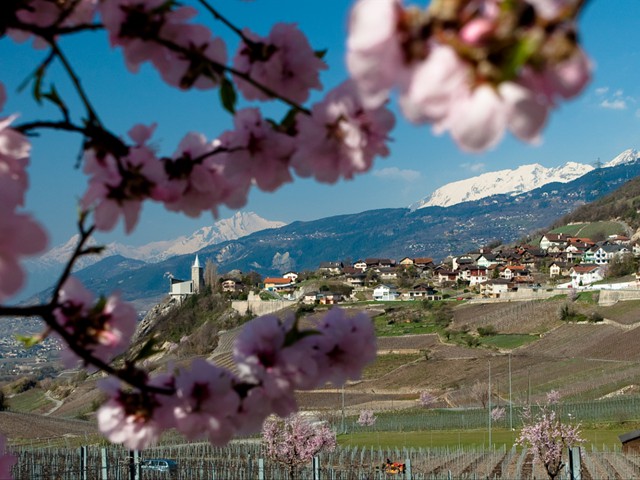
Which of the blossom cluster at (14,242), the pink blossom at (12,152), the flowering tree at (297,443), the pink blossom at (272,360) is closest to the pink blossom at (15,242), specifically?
the blossom cluster at (14,242)

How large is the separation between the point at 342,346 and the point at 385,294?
275 feet

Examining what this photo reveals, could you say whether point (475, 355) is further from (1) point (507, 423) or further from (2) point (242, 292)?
(2) point (242, 292)

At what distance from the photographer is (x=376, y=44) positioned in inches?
25.5

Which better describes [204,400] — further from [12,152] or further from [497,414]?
[497,414]

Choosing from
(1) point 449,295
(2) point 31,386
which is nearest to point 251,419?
(1) point 449,295

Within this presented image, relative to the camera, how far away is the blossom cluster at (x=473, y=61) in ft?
1.91

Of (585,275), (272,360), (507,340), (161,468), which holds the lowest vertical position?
(507,340)

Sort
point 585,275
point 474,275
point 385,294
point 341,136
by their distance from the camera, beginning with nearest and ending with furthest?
point 341,136, point 585,275, point 385,294, point 474,275

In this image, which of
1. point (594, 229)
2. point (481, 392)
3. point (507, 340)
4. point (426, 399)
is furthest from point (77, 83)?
→ point (594, 229)

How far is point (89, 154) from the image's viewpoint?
123cm

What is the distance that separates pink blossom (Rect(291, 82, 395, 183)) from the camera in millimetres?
1026

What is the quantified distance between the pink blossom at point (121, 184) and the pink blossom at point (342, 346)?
1.22 feet

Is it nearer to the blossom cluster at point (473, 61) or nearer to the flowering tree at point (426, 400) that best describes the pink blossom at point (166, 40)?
the blossom cluster at point (473, 61)

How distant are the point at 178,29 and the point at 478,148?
30.3 inches
